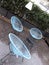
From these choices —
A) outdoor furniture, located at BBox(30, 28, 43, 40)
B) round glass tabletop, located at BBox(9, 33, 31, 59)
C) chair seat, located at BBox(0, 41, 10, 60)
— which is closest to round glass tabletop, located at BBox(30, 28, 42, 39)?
outdoor furniture, located at BBox(30, 28, 43, 40)

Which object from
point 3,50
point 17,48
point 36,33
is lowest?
point 3,50

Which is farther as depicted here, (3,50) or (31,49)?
(31,49)

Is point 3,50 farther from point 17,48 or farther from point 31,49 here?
point 17,48

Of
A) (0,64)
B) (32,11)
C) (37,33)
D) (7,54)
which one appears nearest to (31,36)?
(37,33)

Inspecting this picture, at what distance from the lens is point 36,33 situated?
11.8m

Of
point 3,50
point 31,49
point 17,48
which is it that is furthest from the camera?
point 31,49

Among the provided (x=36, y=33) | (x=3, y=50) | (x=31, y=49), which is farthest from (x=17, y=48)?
(x=36, y=33)

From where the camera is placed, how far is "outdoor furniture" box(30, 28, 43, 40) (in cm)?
1157

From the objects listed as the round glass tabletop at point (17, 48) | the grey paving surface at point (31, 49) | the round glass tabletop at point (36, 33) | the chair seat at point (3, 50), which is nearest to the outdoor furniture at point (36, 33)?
the round glass tabletop at point (36, 33)

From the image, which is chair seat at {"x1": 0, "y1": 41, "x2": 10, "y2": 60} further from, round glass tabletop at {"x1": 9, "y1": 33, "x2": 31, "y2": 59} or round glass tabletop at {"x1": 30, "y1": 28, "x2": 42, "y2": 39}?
round glass tabletop at {"x1": 30, "y1": 28, "x2": 42, "y2": 39}

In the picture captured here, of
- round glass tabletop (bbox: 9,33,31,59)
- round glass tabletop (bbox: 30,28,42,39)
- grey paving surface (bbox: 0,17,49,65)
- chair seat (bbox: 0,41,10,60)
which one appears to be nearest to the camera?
round glass tabletop (bbox: 9,33,31,59)

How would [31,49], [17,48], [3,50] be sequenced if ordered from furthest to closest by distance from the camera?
[31,49] → [3,50] → [17,48]

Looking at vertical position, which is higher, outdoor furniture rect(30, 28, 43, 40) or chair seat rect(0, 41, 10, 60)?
outdoor furniture rect(30, 28, 43, 40)

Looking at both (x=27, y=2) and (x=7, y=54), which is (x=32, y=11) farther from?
(x=7, y=54)
